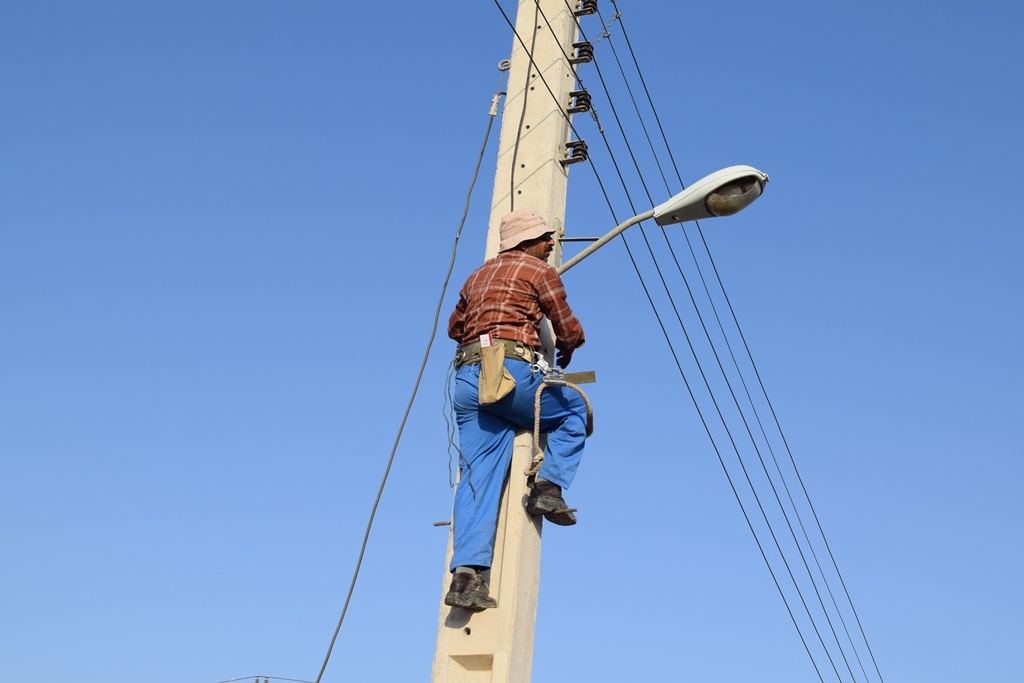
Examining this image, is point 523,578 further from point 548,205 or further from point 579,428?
point 548,205

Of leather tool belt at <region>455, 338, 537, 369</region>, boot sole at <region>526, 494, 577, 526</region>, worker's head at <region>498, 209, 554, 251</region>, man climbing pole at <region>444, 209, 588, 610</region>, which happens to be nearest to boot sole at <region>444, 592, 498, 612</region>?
man climbing pole at <region>444, 209, 588, 610</region>

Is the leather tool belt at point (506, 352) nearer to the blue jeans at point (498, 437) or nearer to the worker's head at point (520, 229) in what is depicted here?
the blue jeans at point (498, 437)

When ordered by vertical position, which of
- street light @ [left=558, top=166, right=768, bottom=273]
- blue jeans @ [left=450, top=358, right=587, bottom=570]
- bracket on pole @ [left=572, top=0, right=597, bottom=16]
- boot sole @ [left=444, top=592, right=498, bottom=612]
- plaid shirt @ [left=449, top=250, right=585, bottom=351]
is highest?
bracket on pole @ [left=572, top=0, right=597, bottom=16]

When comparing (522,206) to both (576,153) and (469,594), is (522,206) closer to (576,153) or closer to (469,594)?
(576,153)

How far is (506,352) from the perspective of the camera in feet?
16.9

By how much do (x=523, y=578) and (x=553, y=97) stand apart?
2.36m

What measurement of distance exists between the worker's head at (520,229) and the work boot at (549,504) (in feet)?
3.26

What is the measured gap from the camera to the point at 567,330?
5316 mm

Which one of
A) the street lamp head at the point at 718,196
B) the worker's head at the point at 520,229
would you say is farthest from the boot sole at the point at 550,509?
the street lamp head at the point at 718,196

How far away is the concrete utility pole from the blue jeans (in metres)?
0.09

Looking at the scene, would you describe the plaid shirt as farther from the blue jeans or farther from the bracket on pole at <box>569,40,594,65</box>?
the bracket on pole at <box>569,40,594,65</box>

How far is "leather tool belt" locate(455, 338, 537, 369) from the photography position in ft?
16.9

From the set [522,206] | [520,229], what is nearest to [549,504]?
[520,229]

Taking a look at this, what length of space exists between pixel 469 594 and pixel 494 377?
2.66 feet
